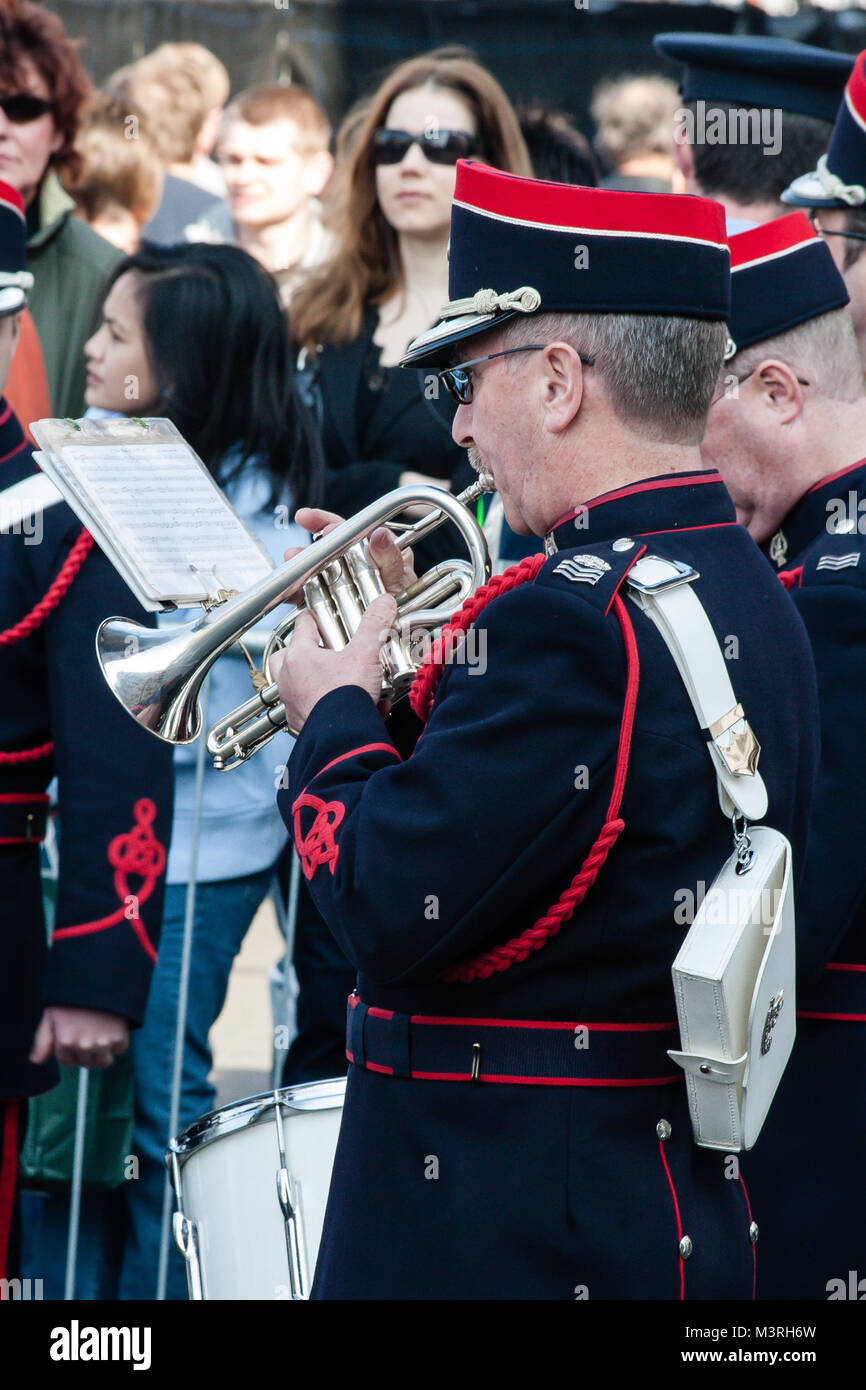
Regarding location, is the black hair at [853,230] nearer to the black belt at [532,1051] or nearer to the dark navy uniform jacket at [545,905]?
the dark navy uniform jacket at [545,905]

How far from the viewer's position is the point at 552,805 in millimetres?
1897

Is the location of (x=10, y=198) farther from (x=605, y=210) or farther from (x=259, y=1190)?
(x=259, y=1190)

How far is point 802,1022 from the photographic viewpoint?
2.78 metres

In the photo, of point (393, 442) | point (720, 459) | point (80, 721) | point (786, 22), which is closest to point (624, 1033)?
point (720, 459)

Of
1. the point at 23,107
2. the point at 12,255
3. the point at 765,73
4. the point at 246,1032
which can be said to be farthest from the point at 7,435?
the point at 246,1032

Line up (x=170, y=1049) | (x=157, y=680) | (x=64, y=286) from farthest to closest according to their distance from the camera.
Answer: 1. (x=64, y=286)
2. (x=170, y=1049)
3. (x=157, y=680)

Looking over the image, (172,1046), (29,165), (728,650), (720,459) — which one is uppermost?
(29,165)

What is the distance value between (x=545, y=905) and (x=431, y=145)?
10.7 ft

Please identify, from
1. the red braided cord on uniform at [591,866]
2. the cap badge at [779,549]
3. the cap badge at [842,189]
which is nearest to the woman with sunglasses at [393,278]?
the cap badge at [842,189]

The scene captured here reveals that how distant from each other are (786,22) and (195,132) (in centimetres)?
209

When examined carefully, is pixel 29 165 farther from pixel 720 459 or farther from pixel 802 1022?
→ pixel 802 1022

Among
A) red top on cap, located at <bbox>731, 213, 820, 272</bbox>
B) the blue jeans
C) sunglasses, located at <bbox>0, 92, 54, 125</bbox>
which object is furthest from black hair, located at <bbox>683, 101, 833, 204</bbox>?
sunglasses, located at <bbox>0, 92, 54, 125</bbox>

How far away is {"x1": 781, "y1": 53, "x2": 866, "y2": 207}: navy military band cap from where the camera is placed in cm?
347

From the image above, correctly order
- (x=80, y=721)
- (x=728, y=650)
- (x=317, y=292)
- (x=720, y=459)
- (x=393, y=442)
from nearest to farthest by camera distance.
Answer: (x=728, y=650)
(x=720, y=459)
(x=80, y=721)
(x=393, y=442)
(x=317, y=292)
